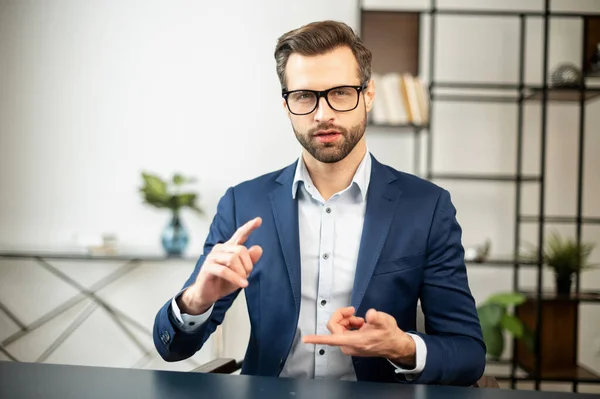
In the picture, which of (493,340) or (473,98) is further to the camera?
(473,98)

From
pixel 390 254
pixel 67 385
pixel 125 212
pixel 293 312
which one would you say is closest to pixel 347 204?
pixel 390 254

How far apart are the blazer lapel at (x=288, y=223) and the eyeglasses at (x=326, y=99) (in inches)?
8.0

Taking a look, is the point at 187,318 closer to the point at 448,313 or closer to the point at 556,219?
the point at 448,313

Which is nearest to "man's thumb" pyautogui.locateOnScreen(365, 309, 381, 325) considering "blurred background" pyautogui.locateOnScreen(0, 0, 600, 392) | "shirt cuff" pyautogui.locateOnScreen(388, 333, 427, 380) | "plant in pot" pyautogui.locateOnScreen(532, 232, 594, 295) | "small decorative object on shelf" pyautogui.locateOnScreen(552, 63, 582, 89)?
"shirt cuff" pyautogui.locateOnScreen(388, 333, 427, 380)

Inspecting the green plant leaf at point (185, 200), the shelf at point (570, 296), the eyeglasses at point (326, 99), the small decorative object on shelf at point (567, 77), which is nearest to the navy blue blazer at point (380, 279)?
the eyeglasses at point (326, 99)

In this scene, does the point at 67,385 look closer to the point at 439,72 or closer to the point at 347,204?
the point at 347,204

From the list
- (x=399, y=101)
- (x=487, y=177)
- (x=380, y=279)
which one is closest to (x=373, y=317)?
(x=380, y=279)

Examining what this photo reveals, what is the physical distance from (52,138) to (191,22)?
111 cm

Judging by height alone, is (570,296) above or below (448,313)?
below

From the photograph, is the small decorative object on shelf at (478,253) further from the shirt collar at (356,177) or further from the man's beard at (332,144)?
the man's beard at (332,144)

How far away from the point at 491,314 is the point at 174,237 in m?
1.74

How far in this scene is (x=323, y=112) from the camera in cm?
142

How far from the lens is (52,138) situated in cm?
363

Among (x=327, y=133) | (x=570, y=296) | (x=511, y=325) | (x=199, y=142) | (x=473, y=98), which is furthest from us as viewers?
(x=199, y=142)
